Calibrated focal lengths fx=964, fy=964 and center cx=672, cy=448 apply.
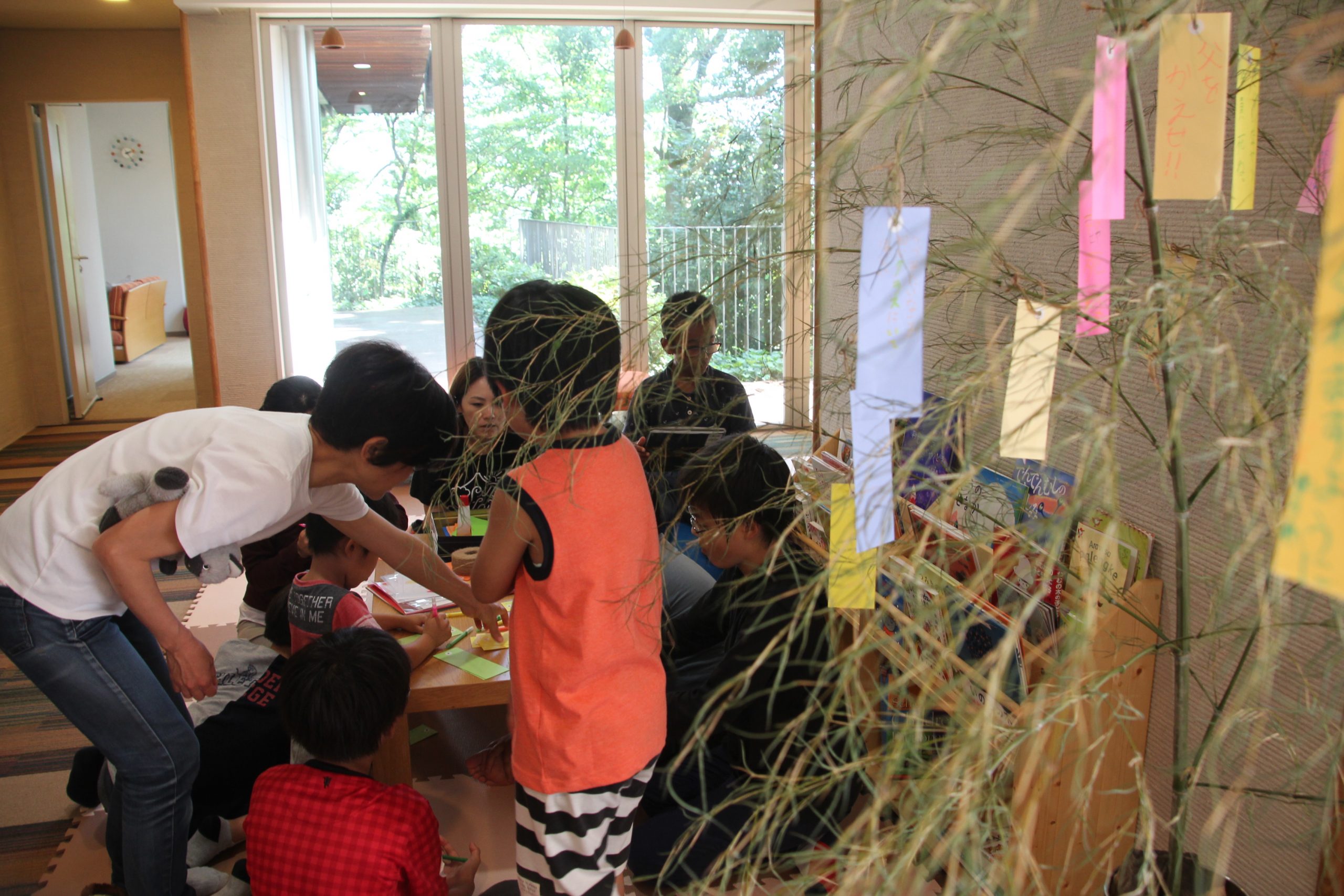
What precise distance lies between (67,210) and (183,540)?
23.5ft

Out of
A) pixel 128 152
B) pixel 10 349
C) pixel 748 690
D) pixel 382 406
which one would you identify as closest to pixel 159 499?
pixel 382 406

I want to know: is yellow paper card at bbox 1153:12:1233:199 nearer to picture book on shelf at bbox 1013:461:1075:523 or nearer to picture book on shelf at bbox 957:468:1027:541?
picture book on shelf at bbox 957:468:1027:541

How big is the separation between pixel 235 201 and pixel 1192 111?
5678mm

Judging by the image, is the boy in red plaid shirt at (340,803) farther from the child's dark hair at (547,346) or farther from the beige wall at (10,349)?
the beige wall at (10,349)

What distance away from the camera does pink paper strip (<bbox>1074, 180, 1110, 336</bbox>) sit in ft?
2.46

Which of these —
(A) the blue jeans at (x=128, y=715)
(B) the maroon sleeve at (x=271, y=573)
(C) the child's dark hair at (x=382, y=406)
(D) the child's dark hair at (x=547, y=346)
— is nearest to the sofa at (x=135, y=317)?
(B) the maroon sleeve at (x=271, y=573)

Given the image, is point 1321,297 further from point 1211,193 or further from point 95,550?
point 95,550

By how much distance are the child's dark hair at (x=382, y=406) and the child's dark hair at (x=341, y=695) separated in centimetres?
42

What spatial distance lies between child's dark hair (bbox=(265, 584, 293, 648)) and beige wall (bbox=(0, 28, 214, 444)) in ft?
14.7

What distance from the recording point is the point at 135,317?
1049cm

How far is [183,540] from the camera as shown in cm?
151

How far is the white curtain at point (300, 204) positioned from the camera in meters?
5.57

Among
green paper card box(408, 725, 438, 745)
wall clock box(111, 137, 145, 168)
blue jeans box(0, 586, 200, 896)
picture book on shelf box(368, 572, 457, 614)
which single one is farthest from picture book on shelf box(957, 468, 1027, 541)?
wall clock box(111, 137, 145, 168)

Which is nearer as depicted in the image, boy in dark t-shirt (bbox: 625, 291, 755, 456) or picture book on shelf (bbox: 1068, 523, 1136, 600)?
boy in dark t-shirt (bbox: 625, 291, 755, 456)
